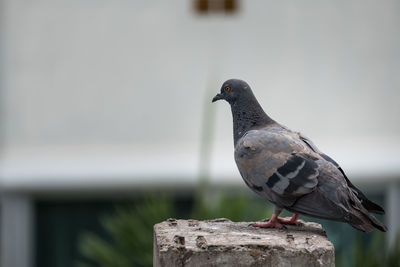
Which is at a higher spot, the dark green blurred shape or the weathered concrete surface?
the weathered concrete surface

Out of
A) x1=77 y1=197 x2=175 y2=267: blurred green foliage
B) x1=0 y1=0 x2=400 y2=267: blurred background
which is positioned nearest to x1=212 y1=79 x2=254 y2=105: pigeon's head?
x1=77 y1=197 x2=175 y2=267: blurred green foliage

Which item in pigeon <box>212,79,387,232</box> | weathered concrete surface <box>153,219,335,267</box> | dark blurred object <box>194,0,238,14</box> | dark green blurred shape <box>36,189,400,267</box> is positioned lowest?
dark green blurred shape <box>36,189,400,267</box>

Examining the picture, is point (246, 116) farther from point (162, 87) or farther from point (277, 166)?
point (162, 87)

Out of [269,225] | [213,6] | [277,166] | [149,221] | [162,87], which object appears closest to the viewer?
[277,166]

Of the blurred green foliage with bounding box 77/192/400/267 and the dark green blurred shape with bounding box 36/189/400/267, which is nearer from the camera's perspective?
the dark green blurred shape with bounding box 36/189/400/267

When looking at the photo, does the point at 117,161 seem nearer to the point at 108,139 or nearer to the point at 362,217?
the point at 108,139

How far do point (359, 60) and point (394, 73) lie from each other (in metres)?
0.63

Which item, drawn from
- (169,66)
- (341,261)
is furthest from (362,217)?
(169,66)

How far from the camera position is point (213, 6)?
12648mm

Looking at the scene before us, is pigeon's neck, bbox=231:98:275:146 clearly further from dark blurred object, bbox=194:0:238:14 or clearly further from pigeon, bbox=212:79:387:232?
dark blurred object, bbox=194:0:238:14

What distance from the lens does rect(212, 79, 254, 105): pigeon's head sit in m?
5.44

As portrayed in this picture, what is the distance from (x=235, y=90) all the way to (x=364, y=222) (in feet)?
3.94

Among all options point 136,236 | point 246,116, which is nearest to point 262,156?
point 246,116

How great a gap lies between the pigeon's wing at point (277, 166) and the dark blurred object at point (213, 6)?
7.54m
